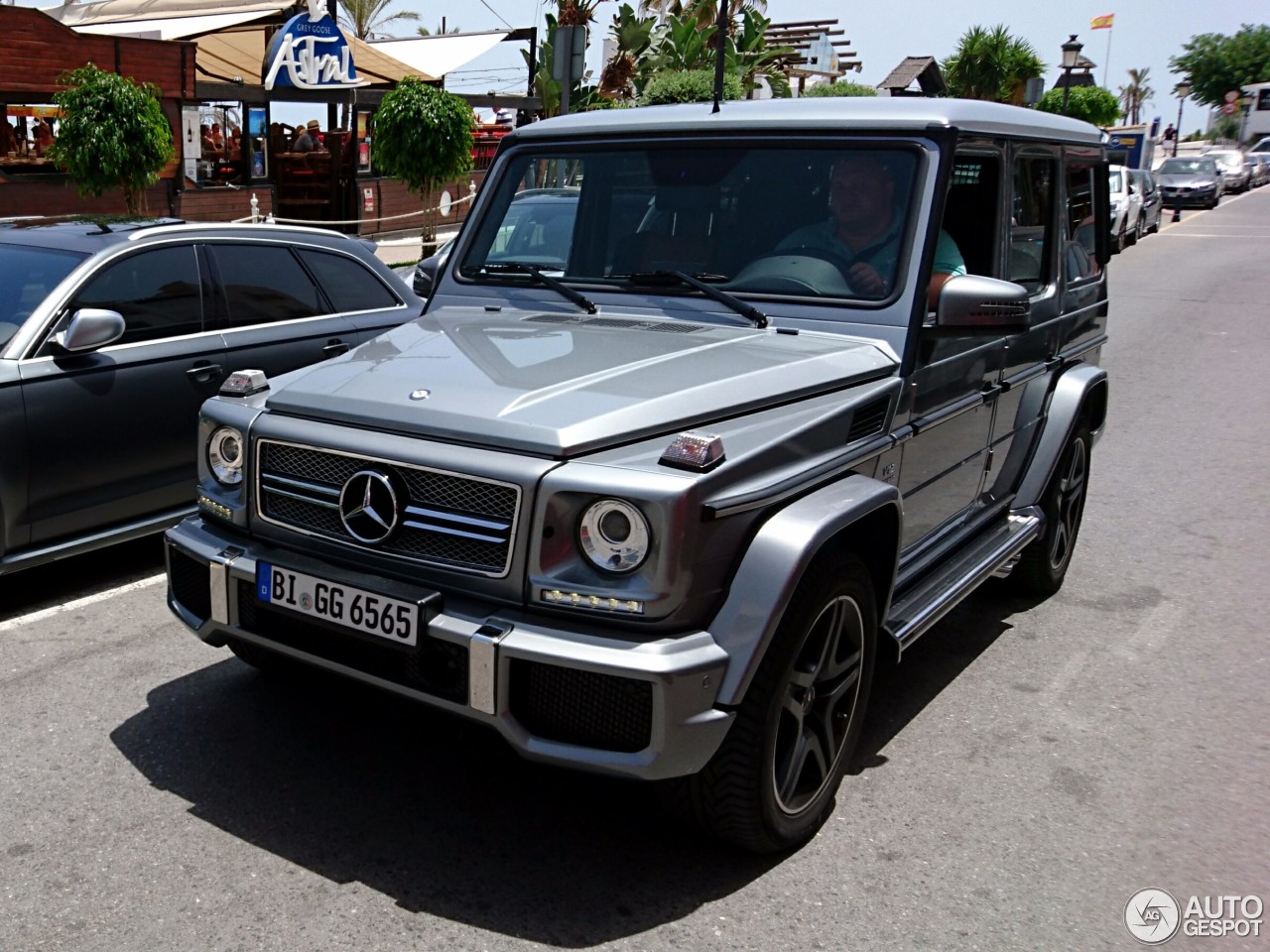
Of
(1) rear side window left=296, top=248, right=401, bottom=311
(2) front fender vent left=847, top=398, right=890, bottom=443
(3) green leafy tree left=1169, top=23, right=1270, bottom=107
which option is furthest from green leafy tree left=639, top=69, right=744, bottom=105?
(3) green leafy tree left=1169, top=23, right=1270, bottom=107

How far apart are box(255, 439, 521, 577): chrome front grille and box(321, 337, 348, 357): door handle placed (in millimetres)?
2357

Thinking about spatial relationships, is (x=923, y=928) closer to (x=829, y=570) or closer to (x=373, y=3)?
(x=829, y=570)

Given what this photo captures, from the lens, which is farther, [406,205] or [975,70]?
[975,70]

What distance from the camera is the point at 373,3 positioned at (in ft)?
165

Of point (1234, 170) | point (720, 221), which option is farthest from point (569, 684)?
point (1234, 170)

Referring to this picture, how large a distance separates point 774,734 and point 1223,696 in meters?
2.38

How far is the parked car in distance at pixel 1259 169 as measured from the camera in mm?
54625

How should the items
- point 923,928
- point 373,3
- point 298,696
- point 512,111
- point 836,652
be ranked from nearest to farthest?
point 923,928 → point 836,652 → point 298,696 → point 512,111 → point 373,3

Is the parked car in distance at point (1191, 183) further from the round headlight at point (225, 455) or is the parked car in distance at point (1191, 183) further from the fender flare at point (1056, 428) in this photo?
the round headlight at point (225, 455)

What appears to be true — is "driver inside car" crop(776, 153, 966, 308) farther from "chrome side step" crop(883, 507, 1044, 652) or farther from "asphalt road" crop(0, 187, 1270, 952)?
"asphalt road" crop(0, 187, 1270, 952)

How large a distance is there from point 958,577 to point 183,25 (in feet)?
74.9

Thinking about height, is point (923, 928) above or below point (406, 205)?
below

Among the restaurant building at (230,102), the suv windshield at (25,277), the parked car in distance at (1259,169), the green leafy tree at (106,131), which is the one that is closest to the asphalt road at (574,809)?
the suv windshield at (25,277)

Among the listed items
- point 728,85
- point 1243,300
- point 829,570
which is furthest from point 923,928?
point 728,85
